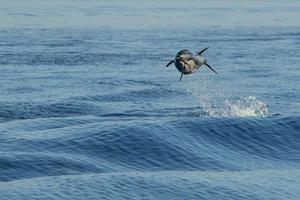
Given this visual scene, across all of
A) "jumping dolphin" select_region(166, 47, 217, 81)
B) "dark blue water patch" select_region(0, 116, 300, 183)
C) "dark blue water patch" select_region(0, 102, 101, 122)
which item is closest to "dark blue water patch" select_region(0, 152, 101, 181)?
"dark blue water patch" select_region(0, 116, 300, 183)

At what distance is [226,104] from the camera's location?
63.0 metres

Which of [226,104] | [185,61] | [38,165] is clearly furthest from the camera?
[226,104]

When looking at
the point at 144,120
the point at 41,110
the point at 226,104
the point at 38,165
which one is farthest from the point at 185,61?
the point at 226,104

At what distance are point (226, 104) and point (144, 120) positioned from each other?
11458 mm

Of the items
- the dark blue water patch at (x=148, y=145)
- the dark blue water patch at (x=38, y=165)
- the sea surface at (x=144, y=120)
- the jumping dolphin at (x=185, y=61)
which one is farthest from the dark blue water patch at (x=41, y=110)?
the jumping dolphin at (x=185, y=61)

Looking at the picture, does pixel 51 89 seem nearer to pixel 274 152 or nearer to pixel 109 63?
pixel 109 63

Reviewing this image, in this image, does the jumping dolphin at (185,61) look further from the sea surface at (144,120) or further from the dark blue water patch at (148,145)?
the dark blue water patch at (148,145)

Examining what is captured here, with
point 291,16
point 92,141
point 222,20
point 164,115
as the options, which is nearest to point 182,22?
point 222,20

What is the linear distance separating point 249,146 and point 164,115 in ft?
28.2

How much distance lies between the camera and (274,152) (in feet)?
161

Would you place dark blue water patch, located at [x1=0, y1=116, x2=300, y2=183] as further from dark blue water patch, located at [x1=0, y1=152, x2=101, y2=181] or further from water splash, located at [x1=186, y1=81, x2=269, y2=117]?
water splash, located at [x1=186, y1=81, x2=269, y2=117]

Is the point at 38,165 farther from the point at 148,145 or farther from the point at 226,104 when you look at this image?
the point at 226,104

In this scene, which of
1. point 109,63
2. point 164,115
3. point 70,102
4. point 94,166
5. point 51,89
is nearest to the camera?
point 94,166

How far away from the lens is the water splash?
57.8 metres
